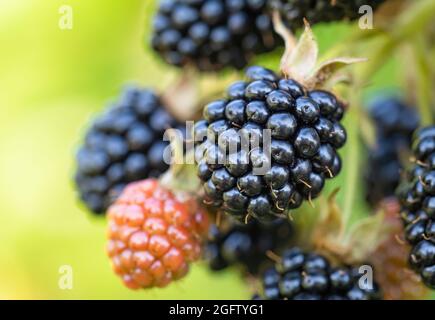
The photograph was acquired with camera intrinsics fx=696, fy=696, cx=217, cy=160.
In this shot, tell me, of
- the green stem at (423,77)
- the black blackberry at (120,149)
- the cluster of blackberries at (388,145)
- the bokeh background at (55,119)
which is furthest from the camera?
the bokeh background at (55,119)

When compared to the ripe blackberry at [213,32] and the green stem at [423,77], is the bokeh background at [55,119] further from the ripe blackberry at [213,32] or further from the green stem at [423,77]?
the green stem at [423,77]

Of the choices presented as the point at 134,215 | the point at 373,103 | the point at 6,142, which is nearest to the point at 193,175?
the point at 134,215

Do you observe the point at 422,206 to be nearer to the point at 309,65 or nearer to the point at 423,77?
the point at 309,65

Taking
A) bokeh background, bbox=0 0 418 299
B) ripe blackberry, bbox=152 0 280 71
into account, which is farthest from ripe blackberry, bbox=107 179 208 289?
bokeh background, bbox=0 0 418 299

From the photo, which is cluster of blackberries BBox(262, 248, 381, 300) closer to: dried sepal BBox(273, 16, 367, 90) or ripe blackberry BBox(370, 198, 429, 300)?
ripe blackberry BBox(370, 198, 429, 300)

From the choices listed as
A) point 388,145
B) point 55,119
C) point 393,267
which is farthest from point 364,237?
point 55,119

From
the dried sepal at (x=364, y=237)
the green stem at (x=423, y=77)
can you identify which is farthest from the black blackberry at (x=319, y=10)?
the dried sepal at (x=364, y=237)

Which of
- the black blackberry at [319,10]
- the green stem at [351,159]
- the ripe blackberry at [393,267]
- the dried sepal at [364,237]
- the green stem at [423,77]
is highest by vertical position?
the black blackberry at [319,10]
